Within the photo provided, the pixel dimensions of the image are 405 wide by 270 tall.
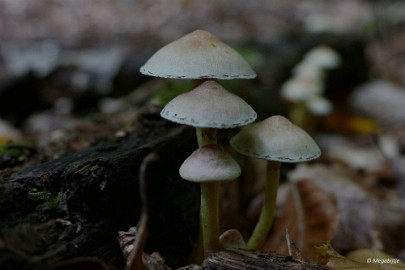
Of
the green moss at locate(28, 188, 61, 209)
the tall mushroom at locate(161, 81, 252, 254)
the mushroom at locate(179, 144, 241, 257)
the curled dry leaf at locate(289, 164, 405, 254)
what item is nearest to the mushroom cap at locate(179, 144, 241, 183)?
the mushroom at locate(179, 144, 241, 257)

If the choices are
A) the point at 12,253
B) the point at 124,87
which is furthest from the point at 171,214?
the point at 124,87

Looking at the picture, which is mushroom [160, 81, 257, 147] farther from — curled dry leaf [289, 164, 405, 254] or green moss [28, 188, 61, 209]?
curled dry leaf [289, 164, 405, 254]

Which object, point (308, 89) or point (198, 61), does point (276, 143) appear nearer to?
point (198, 61)

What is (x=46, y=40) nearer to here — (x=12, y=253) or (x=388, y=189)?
(x=388, y=189)

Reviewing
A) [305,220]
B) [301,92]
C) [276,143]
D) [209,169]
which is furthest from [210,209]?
[301,92]

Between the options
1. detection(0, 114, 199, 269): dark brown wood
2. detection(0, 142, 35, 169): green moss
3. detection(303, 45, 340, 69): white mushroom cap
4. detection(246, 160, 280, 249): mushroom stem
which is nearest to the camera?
detection(0, 114, 199, 269): dark brown wood

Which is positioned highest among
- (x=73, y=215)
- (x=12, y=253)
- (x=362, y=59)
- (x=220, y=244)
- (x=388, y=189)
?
(x=12, y=253)
